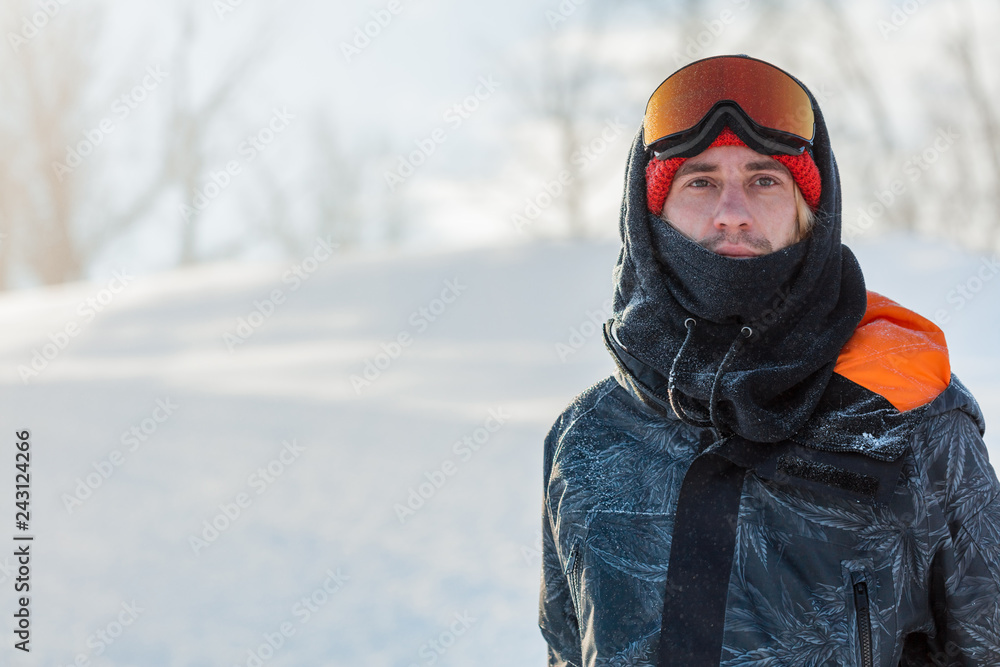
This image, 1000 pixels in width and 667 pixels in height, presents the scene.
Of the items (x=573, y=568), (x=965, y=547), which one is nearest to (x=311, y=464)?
(x=573, y=568)

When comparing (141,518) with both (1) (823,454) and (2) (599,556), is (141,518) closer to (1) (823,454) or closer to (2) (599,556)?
(2) (599,556)

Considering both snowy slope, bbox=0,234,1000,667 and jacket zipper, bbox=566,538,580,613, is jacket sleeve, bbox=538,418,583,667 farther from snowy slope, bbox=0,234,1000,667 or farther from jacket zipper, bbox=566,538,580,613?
snowy slope, bbox=0,234,1000,667

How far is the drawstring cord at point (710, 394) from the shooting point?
4.53 ft

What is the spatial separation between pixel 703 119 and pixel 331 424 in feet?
13.6

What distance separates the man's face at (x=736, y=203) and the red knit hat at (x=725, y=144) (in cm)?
1

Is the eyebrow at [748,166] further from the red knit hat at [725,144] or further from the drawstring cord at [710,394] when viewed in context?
the drawstring cord at [710,394]

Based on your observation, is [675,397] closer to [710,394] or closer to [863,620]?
[710,394]

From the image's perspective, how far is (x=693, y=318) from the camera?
4.86ft

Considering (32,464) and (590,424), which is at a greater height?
(590,424)

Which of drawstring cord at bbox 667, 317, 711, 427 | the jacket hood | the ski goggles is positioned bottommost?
drawstring cord at bbox 667, 317, 711, 427

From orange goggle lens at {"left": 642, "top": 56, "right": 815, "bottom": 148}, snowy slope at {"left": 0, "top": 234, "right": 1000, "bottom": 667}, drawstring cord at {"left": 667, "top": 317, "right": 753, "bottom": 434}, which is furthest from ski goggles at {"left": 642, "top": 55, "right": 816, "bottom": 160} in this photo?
snowy slope at {"left": 0, "top": 234, "right": 1000, "bottom": 667}

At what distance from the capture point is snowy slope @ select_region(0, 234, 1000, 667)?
3.22 metres

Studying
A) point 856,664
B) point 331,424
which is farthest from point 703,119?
point 331,424

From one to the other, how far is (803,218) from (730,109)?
229 millimetres
